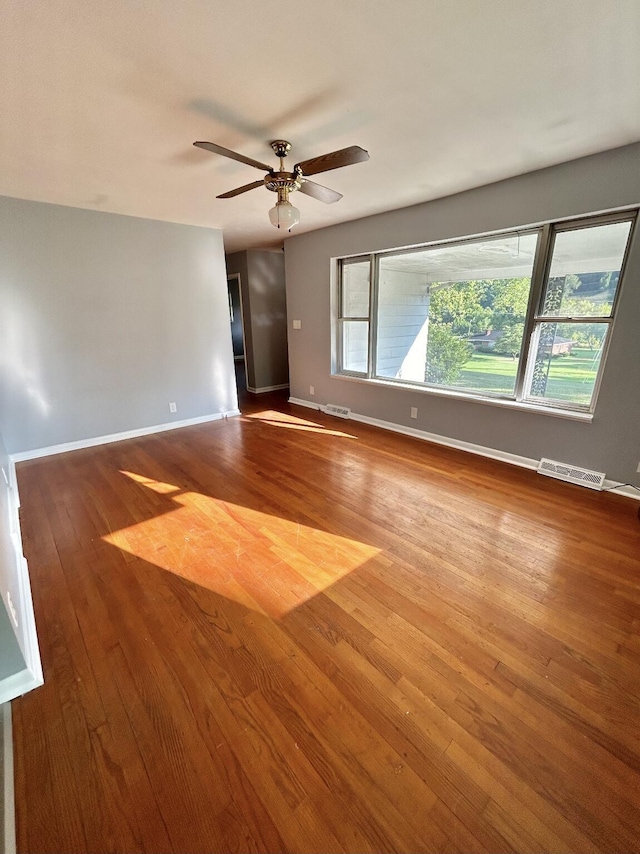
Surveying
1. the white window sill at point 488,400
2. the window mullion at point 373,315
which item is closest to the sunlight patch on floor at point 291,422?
the white window sill at point 488,400

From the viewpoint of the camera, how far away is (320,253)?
15.5 ft

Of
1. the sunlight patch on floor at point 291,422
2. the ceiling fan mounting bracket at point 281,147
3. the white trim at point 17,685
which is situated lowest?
the white trim at point 17,685

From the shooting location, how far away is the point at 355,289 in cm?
459

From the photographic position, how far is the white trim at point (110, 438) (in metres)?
3.60

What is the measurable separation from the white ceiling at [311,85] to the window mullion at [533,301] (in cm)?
55

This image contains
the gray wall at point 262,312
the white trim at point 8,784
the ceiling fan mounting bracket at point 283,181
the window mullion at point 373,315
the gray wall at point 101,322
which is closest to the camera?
the white trim at point 8,784

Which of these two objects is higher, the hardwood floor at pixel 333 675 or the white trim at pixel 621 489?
the white trim at pixel 621 489

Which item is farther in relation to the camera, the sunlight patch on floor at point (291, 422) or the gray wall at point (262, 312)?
the gray wall at point (262, 312)

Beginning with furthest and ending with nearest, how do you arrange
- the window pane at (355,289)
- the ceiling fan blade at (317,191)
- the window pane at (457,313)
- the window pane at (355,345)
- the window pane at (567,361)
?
1. the window pane at (355,345)
2. the window pane at (355,289)
3. the window pane at (457,313)
4. the window pane at (567,361)
5. the ceiling fan blade at (317,191)

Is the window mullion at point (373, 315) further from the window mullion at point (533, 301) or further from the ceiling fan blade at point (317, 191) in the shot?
the ceiling fan blade at point (317, 191)

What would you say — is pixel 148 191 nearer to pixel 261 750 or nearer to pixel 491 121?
pixel 491 121

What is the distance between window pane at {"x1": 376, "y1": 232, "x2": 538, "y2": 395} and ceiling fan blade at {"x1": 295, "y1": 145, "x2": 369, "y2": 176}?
1.99m

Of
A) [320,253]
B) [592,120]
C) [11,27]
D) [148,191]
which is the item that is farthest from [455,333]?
[11,27]

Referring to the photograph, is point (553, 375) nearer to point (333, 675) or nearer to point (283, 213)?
point (283, 213)
